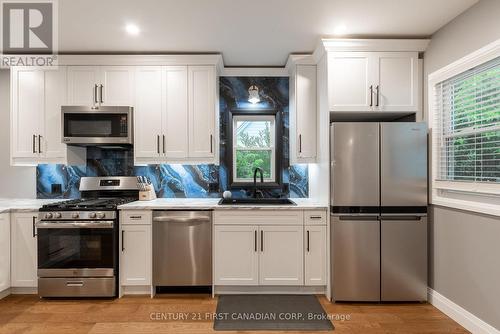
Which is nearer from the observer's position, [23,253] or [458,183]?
[458,183]

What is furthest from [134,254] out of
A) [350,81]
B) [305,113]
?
[350,81]

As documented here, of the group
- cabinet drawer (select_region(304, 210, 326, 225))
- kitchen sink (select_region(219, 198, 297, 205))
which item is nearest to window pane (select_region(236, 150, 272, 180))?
kitchen sink (select_region(219, 198, 297, 205))

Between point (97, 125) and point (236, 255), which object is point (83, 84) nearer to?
point (97, 125)

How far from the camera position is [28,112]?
10.5ft

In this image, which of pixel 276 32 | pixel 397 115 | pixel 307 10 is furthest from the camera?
pixel 397 115

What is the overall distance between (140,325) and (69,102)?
8.15ft

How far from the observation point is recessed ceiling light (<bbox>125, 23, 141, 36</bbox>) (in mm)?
2609

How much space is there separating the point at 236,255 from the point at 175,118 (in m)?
1.65

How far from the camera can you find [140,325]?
240 cm

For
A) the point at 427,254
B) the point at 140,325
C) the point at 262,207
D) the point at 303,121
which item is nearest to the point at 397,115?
the point at 303,121

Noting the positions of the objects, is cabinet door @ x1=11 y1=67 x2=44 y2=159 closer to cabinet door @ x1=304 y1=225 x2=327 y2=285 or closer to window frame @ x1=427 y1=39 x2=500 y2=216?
cabinet door @ x1=304 y1=225 x2=327 y2=285

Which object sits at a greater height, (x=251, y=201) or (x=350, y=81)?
(x=350, y=81)

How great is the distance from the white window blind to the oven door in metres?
3.28

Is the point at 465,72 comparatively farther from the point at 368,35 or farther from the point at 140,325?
the point at 140,325
